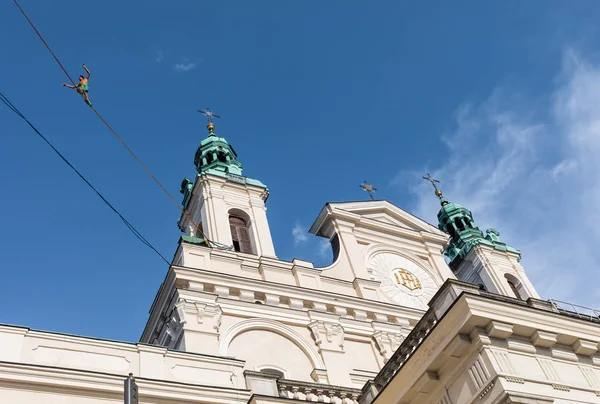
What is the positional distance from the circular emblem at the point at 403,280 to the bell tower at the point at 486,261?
475 centimetres

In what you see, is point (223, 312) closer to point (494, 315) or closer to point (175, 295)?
point (175, 295)

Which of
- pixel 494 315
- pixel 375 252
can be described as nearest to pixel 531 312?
pixel 494 315

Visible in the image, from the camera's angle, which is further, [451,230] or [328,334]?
[451,230]

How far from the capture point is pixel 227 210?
24.0 meters

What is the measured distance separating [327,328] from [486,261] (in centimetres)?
1329

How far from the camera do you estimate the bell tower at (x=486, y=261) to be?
2991 centimetres

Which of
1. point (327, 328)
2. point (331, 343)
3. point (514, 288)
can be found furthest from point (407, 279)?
point (514, 288)

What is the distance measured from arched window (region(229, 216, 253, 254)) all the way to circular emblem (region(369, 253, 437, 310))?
173 inches

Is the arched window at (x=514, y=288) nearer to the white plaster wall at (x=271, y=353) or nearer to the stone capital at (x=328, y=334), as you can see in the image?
the stone capital at (x=328, y=334)

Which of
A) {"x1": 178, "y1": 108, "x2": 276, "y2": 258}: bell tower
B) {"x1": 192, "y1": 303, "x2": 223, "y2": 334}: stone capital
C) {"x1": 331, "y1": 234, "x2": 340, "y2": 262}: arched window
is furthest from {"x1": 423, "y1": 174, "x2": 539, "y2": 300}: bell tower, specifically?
{"x1": 192, "y1": 303, "x2": 223, "y2": 334}: stone capital

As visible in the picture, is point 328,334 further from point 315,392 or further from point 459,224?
point 459,224

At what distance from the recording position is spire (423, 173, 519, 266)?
3262cm

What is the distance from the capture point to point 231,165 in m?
27.1

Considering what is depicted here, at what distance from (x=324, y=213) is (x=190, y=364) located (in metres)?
11.6
